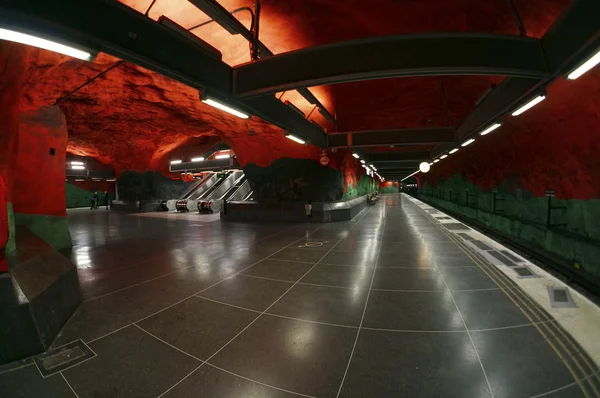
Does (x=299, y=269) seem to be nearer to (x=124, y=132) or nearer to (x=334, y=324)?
(x=334, y=324)

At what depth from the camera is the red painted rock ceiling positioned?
4289 mm

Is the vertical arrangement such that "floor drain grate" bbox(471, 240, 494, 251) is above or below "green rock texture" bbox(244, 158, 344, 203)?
below

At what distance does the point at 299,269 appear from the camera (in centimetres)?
548

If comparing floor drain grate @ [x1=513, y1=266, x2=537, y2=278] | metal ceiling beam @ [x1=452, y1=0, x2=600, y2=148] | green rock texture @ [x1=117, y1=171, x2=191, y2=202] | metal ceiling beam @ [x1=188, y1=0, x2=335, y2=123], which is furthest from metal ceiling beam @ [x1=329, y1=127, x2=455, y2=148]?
green rock texture @ [x1=117, y1=171, x2=191, y2=202]

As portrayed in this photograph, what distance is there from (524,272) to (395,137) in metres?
7.29

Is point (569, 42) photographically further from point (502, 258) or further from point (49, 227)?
point (49, 227)

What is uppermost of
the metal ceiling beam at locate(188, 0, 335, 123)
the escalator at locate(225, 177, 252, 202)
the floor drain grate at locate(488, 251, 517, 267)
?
the metal ceiling beam at locate(188, 0, 335, 123)

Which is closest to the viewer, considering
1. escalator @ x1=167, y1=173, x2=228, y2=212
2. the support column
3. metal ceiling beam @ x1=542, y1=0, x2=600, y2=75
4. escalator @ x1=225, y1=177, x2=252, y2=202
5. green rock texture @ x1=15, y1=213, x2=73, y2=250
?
metal ceiling beam @ x1=542, y1=0, x2=600, y2=75

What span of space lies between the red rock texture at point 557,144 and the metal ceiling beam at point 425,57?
12.7 feet

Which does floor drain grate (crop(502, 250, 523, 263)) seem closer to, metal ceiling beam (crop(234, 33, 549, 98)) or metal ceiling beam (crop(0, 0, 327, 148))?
metal ceiling beam (crop(234, 33, 549, 98))

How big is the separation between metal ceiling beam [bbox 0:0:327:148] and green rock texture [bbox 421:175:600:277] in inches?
481

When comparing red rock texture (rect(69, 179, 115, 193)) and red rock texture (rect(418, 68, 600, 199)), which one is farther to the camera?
red rock texture (rect(69, 179, 115, 193))

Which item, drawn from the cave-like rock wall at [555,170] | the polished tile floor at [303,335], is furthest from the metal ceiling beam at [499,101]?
the polished tile floor at [303,335]

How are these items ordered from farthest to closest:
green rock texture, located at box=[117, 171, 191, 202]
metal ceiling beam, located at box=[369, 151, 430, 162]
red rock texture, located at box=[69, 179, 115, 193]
Result: red rock texture, located at box=[69, 179, 115, 193]
green rock texture, located at box=[117, 171, 191, 202]
metal ceiling beam, located at box=[369, 151, 430, 162]
